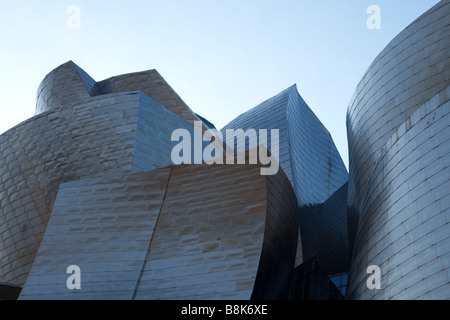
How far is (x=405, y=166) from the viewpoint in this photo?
12.2m

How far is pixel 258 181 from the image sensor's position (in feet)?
42.4

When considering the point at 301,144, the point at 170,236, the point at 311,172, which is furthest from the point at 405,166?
the point at 301,144

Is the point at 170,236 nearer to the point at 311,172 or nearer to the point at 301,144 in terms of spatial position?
the point at 311,172

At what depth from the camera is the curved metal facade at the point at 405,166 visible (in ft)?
35.7

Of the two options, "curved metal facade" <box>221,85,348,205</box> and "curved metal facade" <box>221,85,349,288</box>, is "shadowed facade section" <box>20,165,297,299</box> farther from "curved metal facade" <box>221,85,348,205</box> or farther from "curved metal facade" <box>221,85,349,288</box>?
"curved metal facade" <box>221,85,348,205</box>

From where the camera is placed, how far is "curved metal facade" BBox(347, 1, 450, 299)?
1087cm

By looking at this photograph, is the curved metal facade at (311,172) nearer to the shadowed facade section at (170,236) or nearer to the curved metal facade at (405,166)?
the curved metal facade at (405,166)

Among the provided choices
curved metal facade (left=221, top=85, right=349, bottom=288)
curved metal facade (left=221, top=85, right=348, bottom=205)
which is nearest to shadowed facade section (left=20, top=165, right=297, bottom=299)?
curved metal facade (left=221, top=85, right=349, bottom=288)

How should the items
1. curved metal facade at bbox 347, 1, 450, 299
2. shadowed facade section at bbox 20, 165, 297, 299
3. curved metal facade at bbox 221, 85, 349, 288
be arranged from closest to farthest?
curved metal facade at bbox 347, 1, 450, 299
shadowed facade section at bbox 20, 165, 297, 299
curved metal facade at bbox 221, 85, 349, 288

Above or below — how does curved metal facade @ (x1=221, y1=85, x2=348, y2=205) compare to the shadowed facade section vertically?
above

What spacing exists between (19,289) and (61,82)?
683 centimetres
